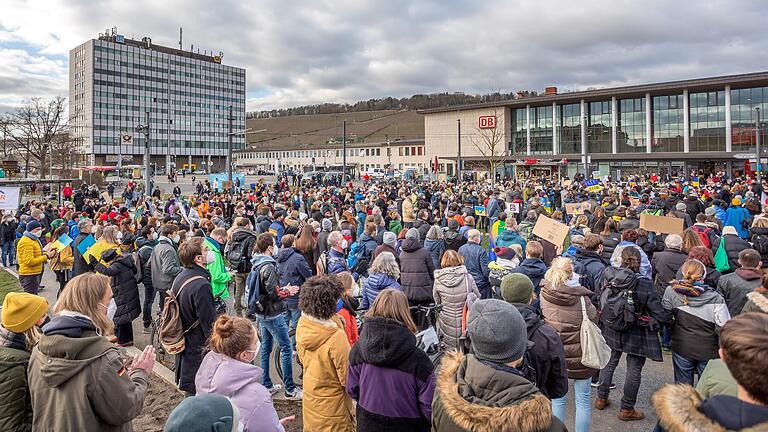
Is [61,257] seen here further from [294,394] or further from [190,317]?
[294,394]

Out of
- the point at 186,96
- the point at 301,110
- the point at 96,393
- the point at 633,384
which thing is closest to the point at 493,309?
the point at 96,393

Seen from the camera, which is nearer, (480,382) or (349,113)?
(480,382)

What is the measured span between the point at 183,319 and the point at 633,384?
4699 millimetres

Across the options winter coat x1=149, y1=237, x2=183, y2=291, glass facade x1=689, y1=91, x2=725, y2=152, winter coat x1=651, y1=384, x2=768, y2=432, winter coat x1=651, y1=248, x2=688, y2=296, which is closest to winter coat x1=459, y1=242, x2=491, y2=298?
winter coat x1=651, y1=248, x2=688, y2=296

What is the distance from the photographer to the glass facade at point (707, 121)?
5131 cm

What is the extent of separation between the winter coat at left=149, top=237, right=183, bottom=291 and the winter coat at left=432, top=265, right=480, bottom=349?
12.7 feet

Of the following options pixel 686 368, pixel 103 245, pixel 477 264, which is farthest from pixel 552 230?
pixel 103 245

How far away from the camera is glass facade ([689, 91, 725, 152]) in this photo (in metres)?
51.3

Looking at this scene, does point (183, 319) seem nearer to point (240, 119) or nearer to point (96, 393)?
point (96, 393)

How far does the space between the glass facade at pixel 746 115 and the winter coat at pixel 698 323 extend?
181 feet

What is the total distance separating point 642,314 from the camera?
525 cm

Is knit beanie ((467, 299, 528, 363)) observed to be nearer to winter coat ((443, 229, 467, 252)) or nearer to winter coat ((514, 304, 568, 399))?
winter coat ((514, 304, 568, 399))

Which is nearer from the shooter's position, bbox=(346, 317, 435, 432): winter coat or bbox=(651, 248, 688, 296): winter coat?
bbox=(346, 317, 435, 432): winter coat

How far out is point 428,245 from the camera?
31.1 ft
